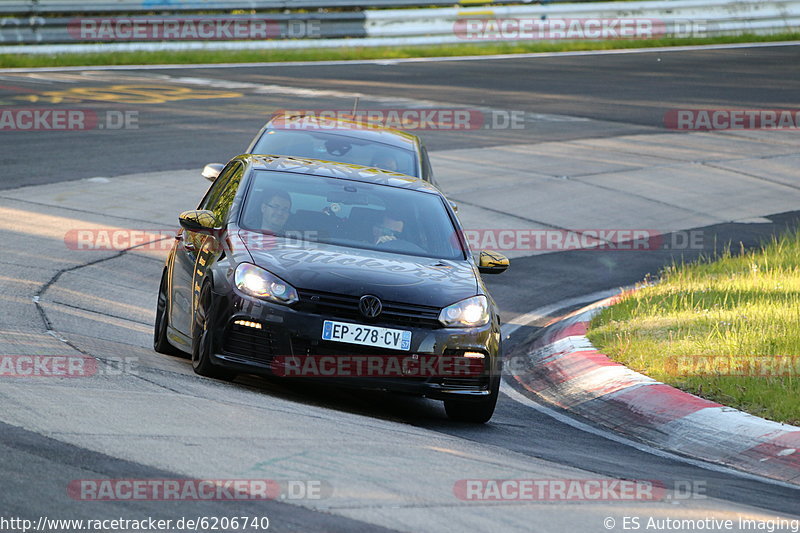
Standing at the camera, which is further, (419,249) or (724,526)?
(419,249)

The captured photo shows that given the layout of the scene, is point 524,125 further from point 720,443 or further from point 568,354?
point 720,443

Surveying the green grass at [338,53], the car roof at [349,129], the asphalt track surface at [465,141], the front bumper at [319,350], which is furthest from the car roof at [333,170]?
the green grass at [338,53]

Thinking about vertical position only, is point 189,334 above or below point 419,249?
below

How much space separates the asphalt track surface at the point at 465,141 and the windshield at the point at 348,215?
3.35ft

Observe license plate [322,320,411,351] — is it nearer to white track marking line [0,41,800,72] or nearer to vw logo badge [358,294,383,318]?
vw logo badge [358,294,383,318]

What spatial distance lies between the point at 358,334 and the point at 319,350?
0.24m

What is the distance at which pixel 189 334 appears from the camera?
25.6 feet

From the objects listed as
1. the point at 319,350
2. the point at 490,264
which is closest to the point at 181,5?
the point at 490,264

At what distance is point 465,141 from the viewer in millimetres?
19875

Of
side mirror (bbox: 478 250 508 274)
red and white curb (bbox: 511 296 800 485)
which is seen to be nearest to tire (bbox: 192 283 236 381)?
side mirror (bbox: 478 250 508 274)

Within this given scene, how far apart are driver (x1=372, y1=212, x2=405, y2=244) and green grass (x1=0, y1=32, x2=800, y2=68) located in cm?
1867

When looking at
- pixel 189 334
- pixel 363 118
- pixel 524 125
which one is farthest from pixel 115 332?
pixel 524 125

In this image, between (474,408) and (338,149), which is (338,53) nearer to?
(338,149)

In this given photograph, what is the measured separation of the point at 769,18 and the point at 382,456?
32.9 meters
